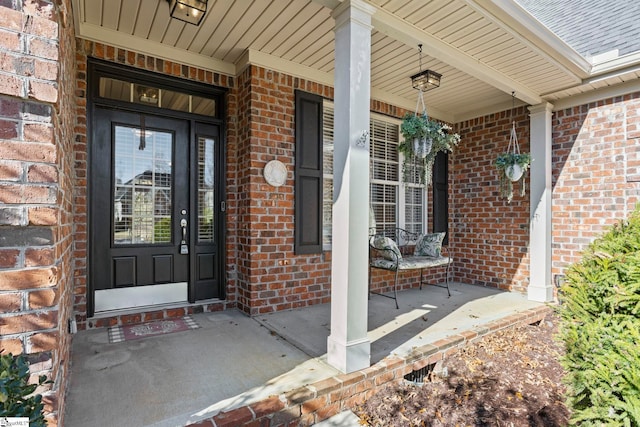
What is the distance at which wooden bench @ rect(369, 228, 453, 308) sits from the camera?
397 cm

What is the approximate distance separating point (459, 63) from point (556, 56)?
3.34 feet

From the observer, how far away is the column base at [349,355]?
2279 millimetres

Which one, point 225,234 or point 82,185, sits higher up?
point 82,185

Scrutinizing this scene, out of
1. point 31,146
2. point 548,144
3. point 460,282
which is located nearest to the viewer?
point 31,146

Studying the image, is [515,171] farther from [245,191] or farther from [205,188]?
[205,188]

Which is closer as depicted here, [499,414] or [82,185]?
[499,414]

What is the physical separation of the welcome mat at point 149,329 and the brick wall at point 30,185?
170cm

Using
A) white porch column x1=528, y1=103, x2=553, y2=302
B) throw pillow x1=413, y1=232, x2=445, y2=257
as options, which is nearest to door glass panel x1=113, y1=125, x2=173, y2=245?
throw pillow x1=413, y1=232, x2=445, y2=257

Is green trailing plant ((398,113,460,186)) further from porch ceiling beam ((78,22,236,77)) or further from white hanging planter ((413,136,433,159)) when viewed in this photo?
porch ceiling beam ((78,22,236,77))

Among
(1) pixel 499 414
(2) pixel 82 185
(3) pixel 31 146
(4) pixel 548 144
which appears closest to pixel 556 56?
(4) pixel 548 144

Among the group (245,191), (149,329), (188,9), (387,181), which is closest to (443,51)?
(387,181)

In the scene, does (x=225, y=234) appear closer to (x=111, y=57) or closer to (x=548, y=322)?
(x=111, y=57)

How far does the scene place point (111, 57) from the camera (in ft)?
10.3

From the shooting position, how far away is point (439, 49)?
3.06 meters
